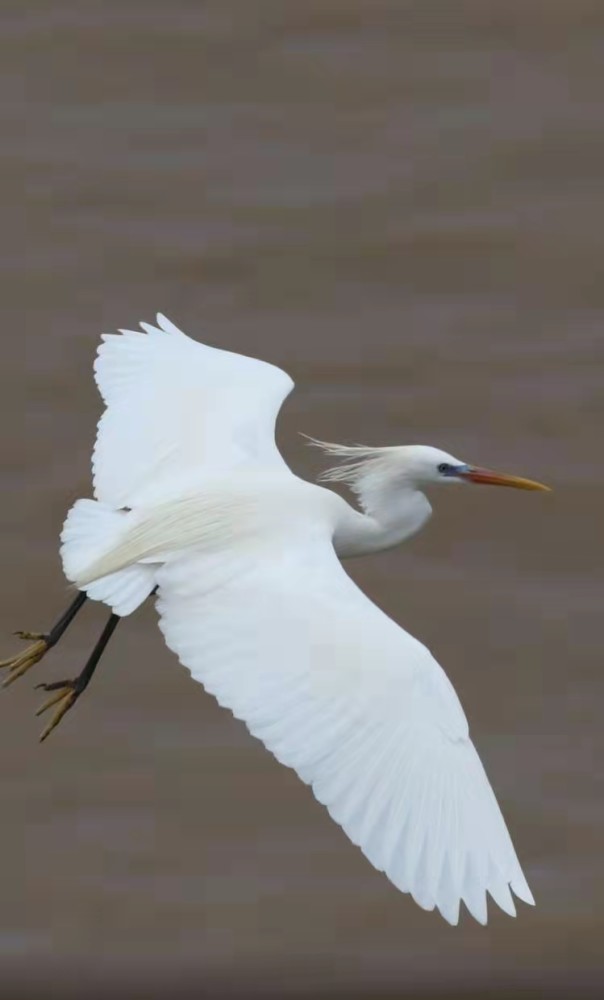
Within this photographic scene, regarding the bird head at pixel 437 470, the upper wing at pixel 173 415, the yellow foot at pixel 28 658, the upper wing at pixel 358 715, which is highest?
the upper wing at pixel 173 415

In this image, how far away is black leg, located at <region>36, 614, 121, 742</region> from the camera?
761 cm

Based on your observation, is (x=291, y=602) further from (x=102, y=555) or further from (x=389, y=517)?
(x=389, y=517)

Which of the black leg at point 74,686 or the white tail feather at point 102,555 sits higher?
the white tail feather at point 102,555

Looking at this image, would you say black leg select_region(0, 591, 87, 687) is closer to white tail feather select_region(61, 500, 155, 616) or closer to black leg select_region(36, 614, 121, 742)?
black leg select_region(36, 614, 121, 742)

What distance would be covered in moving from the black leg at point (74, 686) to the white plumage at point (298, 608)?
0.37 m

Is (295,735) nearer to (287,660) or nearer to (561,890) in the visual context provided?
(287,660)

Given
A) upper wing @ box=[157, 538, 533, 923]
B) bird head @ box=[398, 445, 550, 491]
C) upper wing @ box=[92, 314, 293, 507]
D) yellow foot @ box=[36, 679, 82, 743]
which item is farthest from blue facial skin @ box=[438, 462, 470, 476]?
yellow foot @ box=[36, 679, 82, 743]

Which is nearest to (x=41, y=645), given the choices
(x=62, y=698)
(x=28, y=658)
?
(x=28, y=658)

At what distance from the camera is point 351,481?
7848 millimetres

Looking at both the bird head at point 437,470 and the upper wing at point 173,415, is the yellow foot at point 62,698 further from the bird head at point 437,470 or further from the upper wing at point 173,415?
the bird head at point 437,470

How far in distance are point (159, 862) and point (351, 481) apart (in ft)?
5.82

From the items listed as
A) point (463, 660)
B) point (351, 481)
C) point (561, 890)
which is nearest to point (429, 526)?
point (463, 660)

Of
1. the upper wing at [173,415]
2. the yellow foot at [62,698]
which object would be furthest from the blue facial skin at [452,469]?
the yellow foot at [62,698]

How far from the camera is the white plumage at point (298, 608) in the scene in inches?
251
